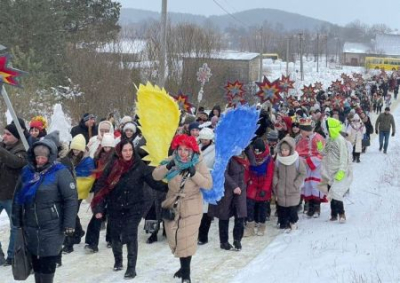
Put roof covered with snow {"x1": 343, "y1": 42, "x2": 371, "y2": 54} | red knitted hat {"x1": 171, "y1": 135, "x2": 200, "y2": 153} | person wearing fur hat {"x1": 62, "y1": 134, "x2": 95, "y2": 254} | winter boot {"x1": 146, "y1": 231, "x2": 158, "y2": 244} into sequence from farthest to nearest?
roof covered with snow {"x1": 343, "y1": 42, "x2": 371, "y2": 54} < winter boot {"x1": 146, "y1": 231, "x2": 158, "y2": 244} < person wearing fur hat {"x1": 62, "y1": 134, "x2": 95, "y2": 254} < red knitted hat {"x1": 171, "y1": 135, "x2": 200, "y2": 153}

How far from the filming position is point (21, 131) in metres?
7.30

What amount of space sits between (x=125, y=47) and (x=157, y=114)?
18.6 metres

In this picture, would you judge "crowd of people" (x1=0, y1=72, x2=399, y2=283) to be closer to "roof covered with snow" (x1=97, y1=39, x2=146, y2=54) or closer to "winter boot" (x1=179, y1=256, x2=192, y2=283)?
"winter boot" (x1=179, y1=256, x2=192, y2=283)

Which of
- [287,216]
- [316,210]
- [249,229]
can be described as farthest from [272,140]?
[249,229]

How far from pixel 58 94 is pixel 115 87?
4.60 metres

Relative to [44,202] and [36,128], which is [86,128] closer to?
[36,128]

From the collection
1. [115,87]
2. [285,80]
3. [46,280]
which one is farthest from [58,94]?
[46,280]

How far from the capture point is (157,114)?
22.3 feet

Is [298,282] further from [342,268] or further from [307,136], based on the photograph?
[307,136]

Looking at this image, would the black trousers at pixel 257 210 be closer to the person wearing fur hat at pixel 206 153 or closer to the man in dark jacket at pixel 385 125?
the person wearing fur hat at pixel 206 153

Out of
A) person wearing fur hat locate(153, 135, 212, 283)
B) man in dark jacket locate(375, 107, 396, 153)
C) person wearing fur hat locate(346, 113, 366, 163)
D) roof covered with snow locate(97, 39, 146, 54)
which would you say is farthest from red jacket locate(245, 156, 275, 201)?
roof covered with snow locate(97, 39, 146, 54)

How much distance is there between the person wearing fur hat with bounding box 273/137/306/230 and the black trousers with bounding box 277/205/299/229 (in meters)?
0.07

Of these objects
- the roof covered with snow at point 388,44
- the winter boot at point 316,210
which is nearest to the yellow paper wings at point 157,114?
the winter boot at point 316,210

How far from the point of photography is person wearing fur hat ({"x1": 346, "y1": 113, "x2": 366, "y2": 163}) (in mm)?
17156
